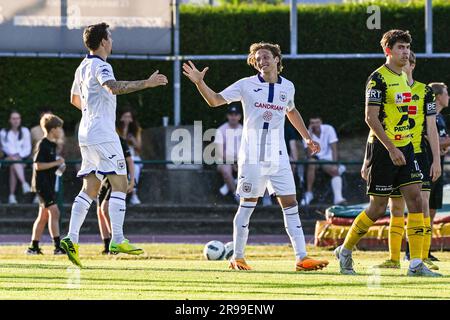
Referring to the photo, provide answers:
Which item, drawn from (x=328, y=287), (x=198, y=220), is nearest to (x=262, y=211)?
(x=198, y=220)

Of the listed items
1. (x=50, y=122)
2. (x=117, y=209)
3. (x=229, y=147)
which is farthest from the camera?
(x=229, y=147)

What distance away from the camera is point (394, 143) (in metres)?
11.0

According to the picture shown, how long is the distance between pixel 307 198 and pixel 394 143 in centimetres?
927

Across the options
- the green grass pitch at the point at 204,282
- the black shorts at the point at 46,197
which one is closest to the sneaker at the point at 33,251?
the black shorts at the point at 46,197

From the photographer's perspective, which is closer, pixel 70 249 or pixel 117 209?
pixel 70 249

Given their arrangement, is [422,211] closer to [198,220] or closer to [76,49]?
[198,220]

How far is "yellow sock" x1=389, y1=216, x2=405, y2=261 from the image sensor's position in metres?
12.1

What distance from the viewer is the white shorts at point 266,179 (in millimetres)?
11539

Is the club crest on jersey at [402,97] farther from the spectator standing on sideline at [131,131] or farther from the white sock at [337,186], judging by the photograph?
the spectator standing on sideline at [131,131]

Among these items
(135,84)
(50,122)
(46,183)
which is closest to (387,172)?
(135,84)

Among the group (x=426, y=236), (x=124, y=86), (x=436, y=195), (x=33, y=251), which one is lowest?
(x=33, y=251)

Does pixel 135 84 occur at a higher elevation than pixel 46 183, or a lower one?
higher

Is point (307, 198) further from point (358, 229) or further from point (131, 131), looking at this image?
point (358, 229)

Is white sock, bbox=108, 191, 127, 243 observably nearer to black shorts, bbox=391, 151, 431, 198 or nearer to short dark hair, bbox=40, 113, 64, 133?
black shorts, bbox=391, 151, 431, 198
